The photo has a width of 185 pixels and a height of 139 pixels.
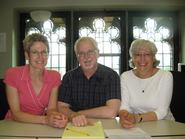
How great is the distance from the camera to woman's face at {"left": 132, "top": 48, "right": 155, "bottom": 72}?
2135 mm

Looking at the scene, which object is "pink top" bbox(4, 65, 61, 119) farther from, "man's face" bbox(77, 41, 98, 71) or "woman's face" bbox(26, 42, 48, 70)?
"man's face" bbox(77, 41, 98, 71)

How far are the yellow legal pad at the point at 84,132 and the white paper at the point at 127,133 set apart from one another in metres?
0.04

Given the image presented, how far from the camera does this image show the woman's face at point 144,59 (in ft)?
7.00

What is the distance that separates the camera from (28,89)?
194 cm

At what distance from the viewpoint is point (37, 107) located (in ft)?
6.48

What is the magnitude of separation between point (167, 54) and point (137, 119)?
10.2ft

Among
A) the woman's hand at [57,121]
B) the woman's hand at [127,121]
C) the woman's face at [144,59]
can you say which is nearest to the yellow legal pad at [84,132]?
the woman's hand at [57,121]

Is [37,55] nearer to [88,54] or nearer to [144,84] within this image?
[88,54]

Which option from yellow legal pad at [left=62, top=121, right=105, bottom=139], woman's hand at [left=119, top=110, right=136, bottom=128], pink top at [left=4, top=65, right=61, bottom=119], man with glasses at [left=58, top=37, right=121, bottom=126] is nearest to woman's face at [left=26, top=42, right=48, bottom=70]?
pink top at [left=4, top=65, right=61, bottom=119]

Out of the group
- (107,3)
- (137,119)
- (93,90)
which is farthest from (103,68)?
(107,3)

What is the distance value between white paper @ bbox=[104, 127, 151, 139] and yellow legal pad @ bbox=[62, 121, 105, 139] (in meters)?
0.04

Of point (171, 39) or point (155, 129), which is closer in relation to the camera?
point (155, 129)

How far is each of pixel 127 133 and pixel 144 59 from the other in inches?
35.0

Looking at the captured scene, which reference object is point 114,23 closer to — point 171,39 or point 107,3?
point 107,3
